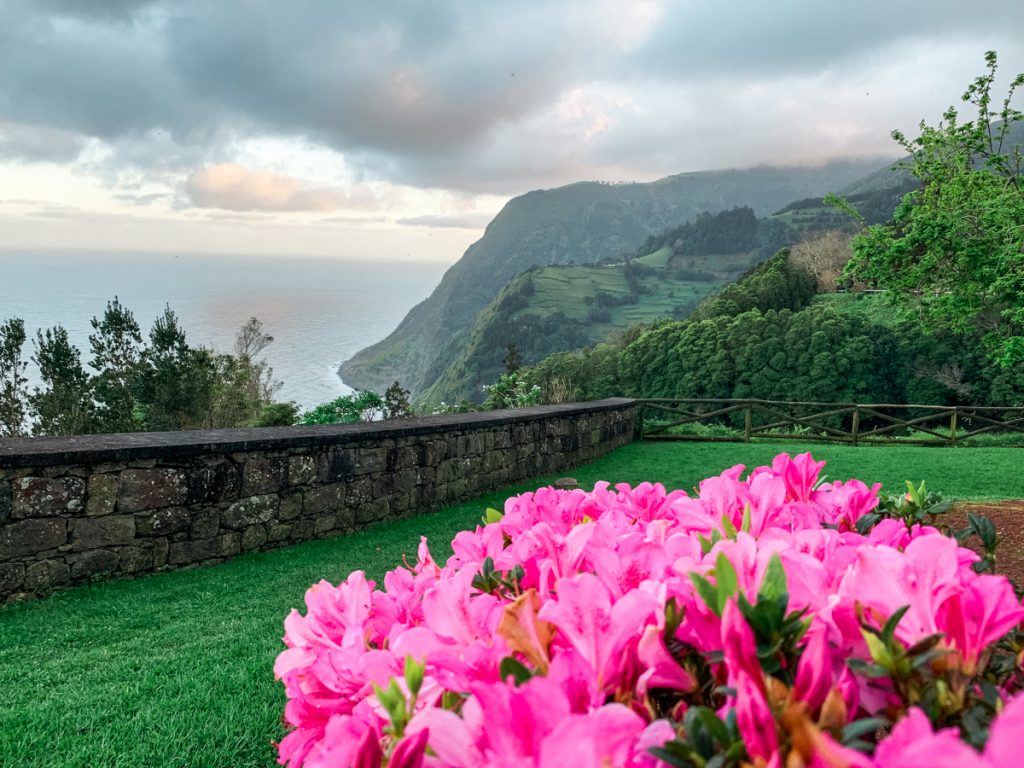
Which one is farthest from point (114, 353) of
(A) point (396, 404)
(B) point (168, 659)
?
(B) point (168, 659)

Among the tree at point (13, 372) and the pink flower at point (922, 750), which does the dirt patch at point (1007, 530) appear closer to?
the pink flower at point (922, 750)

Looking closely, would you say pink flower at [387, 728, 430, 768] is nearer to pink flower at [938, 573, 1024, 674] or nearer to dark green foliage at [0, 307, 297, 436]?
pink flower at [938, 573, 1024, 674]

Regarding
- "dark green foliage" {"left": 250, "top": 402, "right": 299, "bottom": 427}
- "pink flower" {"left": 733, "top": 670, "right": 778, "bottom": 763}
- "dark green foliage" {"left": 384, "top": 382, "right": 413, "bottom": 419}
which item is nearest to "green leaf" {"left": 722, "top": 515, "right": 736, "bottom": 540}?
"pink flower" {"left": 733, "top": 670, "right": 778, "bottom": 763}

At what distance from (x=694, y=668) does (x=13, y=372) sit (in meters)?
21.1

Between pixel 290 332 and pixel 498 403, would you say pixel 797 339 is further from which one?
→ pixel 290 332

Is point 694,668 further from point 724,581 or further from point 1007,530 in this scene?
point 1007,530

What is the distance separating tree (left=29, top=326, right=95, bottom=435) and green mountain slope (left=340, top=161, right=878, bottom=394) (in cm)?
6354

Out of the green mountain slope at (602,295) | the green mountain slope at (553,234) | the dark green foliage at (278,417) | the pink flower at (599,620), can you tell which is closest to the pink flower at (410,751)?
the pink flower at (599,620)

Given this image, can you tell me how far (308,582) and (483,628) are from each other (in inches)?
151

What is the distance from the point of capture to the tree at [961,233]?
8156 mm

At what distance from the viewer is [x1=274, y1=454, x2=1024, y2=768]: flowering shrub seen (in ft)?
1.85

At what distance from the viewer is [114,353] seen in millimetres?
18547

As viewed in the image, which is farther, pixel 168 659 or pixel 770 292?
pixel 770 292

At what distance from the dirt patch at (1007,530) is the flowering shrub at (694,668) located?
7.91 ft
